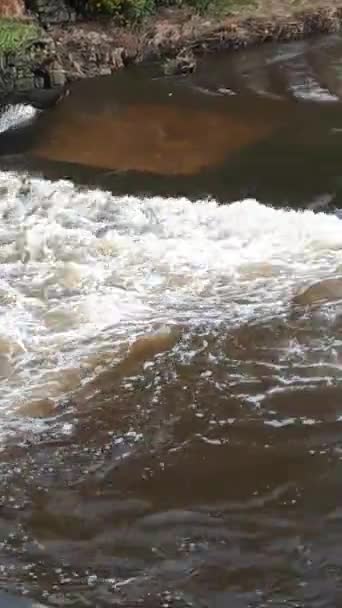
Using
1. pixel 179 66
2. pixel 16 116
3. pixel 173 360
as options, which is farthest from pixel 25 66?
pixel 173 360

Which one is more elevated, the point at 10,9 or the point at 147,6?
the point at 147,6

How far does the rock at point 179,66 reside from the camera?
11.8 meters

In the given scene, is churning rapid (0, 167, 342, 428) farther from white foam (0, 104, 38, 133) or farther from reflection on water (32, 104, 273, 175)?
white foam (0, 104, 38, 133)

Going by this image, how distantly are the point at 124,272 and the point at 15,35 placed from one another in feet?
20.7

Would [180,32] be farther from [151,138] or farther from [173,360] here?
[173,360]

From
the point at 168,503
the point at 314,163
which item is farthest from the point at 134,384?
the point at 314,163

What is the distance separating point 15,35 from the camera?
11.8 m

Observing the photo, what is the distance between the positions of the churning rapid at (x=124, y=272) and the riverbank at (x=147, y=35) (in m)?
3.57

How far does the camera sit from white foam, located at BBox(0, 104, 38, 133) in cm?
1030

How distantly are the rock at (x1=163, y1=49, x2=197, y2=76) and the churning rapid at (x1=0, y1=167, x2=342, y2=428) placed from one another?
4.02 metres

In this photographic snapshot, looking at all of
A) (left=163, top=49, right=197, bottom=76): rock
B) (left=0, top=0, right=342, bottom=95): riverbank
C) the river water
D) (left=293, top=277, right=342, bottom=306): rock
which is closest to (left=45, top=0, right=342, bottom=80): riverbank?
(left=0, top=0, right=342, bottom=95): riverbank

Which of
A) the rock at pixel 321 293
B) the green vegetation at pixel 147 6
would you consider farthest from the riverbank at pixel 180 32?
the rock at pixel 321 293

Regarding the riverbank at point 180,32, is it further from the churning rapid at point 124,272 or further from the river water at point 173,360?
the churning rapid at point 124,272

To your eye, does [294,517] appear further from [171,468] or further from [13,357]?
[13,357]
